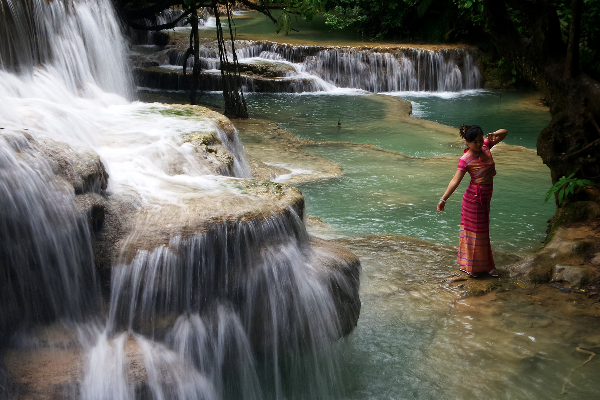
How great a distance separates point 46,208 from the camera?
3604 millimetres

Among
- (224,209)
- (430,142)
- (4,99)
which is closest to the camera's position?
(224,209)

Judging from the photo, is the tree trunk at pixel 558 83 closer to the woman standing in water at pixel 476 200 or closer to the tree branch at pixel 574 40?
the tree branch at pixel 574 40

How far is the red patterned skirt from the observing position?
5395 millimetres

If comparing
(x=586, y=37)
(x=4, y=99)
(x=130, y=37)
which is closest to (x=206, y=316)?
(x=4, y=99)

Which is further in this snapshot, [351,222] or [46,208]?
[351,222]

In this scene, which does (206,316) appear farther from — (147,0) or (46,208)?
(147,0)

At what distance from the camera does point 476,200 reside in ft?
17.7

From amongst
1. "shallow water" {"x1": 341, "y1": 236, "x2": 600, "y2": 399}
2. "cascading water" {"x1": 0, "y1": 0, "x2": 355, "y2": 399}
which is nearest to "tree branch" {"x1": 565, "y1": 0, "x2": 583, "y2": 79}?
"shallow water" {"x1": 341, "y1": 236, "x2": 600, "y2": 399}

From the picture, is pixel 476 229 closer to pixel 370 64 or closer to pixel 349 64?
pixel 349 64

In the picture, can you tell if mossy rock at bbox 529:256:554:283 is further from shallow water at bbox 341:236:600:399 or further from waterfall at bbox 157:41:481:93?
waterfall at bbox 157:41:481:93

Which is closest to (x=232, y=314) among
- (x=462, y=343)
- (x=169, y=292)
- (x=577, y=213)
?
(x=169, y=292)

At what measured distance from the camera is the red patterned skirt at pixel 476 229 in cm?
539

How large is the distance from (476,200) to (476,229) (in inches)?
11.5

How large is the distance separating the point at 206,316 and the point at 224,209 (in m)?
0.76
